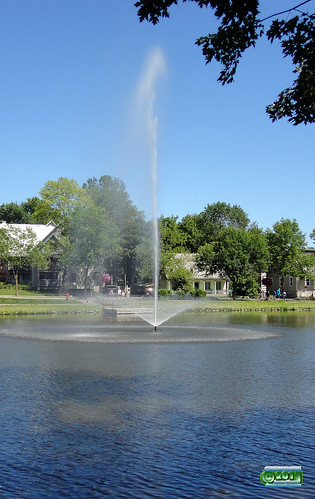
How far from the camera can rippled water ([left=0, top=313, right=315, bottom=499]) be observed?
965 cm

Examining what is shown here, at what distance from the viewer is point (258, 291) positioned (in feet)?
274

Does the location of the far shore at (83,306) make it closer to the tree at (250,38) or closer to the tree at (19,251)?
the tree at (19,251)

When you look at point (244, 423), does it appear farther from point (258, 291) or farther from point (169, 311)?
point (258, 291)

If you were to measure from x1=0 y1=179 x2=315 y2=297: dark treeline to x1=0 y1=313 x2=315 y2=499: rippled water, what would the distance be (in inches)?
2091

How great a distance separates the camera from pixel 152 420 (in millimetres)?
13422

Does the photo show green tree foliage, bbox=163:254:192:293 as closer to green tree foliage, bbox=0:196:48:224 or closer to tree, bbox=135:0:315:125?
green tree foliage, bbox=0:196:48:224

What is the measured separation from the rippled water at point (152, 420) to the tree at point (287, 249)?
6602 centimetres

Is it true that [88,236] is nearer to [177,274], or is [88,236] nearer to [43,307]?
[177,274]

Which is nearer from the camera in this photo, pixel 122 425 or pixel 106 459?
pixel 106 459

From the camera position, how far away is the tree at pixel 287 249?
90500 mm

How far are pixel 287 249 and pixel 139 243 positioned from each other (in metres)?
26.5

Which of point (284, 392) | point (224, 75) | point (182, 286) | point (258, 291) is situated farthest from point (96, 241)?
point (224, 75)

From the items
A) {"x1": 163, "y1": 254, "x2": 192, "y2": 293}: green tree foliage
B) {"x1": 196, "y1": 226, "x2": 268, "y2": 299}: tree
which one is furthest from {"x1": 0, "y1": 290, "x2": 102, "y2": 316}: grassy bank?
{"x1": 163, "y1": 254, "x2": 192, "y2": 293}: green tree foliage

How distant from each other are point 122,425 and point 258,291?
238 ft
